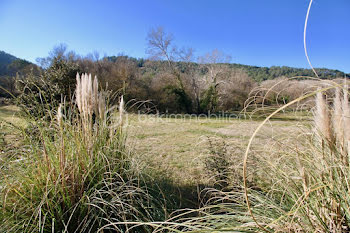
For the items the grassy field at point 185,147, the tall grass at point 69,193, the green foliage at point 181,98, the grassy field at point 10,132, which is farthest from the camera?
the green foliage at point 181,98

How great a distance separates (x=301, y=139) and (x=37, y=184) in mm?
2081

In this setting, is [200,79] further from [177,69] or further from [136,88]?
[136,88]

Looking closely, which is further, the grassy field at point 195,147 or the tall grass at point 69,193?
the grassy field at point 195,147

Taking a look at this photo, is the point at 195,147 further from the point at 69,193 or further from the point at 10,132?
the point at 10,132

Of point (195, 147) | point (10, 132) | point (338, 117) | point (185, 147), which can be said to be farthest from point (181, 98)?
point (338, 117)

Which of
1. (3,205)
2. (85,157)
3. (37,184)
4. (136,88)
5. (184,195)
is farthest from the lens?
(136,88)

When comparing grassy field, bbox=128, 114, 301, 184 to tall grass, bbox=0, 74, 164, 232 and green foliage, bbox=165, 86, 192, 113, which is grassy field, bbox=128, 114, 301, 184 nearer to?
tall grass, bbox=0, 74, 164, 232

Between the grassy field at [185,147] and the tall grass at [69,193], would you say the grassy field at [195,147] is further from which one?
the tall grass at [69,193]

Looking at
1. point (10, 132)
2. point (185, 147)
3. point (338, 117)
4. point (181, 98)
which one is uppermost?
point (181, 98)

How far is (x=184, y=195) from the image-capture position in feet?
6.30

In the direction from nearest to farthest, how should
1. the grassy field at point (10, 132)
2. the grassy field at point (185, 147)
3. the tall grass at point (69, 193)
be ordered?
the tall grass at point (69, 193) < the grassy field at point (10, 132) < the grassy field at point (185, 147)

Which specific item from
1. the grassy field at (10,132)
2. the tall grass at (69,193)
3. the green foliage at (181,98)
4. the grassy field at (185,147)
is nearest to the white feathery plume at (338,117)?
the grassy field at (185,147)

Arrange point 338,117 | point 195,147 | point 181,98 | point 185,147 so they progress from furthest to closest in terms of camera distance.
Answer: point 181,98, point 185,147, point 195,147, point 338,117

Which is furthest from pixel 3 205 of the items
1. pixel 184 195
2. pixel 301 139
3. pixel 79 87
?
pixel 301 139
